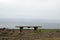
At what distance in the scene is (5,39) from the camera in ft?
89.6

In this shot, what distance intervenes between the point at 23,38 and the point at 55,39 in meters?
4.40

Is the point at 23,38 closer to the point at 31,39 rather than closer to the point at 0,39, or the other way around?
the point at 31,39

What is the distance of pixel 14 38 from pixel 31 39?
2.67 m

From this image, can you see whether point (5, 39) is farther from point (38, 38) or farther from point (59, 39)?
point (59, 39)

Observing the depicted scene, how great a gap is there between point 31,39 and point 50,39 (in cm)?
255

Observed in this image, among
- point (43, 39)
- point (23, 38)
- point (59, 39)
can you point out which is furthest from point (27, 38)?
point (59, 39)

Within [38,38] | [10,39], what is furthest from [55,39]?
[10,39]

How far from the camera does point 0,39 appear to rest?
27312 millimetres

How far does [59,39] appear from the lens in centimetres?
2644

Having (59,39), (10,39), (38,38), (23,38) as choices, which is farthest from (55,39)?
(10,39)

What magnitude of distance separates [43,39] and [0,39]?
592cm

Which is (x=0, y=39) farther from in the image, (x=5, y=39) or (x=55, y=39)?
(x=55, y=39)

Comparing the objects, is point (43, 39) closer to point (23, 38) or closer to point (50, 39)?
point (50, 39)

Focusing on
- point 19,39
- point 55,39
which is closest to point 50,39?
point 55,39
